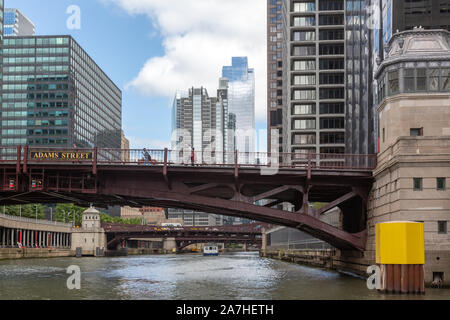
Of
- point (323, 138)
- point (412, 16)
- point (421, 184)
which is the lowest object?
point (421, 184)

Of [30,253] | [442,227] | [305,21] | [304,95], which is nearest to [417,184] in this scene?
[442,227]

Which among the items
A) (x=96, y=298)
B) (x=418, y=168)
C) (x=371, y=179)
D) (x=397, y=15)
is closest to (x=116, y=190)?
(x=96, y=298)

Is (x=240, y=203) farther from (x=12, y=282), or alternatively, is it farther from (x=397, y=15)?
(x=397, y=15)

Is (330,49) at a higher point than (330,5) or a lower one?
lower

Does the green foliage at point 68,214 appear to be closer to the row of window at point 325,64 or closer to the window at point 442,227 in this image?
the row of window at point 325,64

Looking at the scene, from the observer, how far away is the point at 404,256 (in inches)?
1339

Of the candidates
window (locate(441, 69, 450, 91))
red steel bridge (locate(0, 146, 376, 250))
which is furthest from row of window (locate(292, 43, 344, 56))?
window (locate(441, 69, 450, 91))

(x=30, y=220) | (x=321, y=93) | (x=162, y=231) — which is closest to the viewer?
(x=321, y=93)

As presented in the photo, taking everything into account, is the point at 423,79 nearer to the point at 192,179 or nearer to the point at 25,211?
the point at 192,179

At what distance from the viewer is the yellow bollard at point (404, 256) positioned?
111 feet

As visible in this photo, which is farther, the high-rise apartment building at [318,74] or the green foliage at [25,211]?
the green foliage at [25,211]

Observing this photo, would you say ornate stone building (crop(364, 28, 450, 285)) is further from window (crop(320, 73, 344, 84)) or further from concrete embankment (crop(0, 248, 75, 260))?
concrete embankment (crop(0, 248, 75, 260))

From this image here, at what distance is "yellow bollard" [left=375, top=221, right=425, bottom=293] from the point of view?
3394 cm

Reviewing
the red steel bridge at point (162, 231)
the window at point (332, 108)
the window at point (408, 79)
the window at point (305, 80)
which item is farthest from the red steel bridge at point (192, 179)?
the red steel bridge at point (162, 231)
